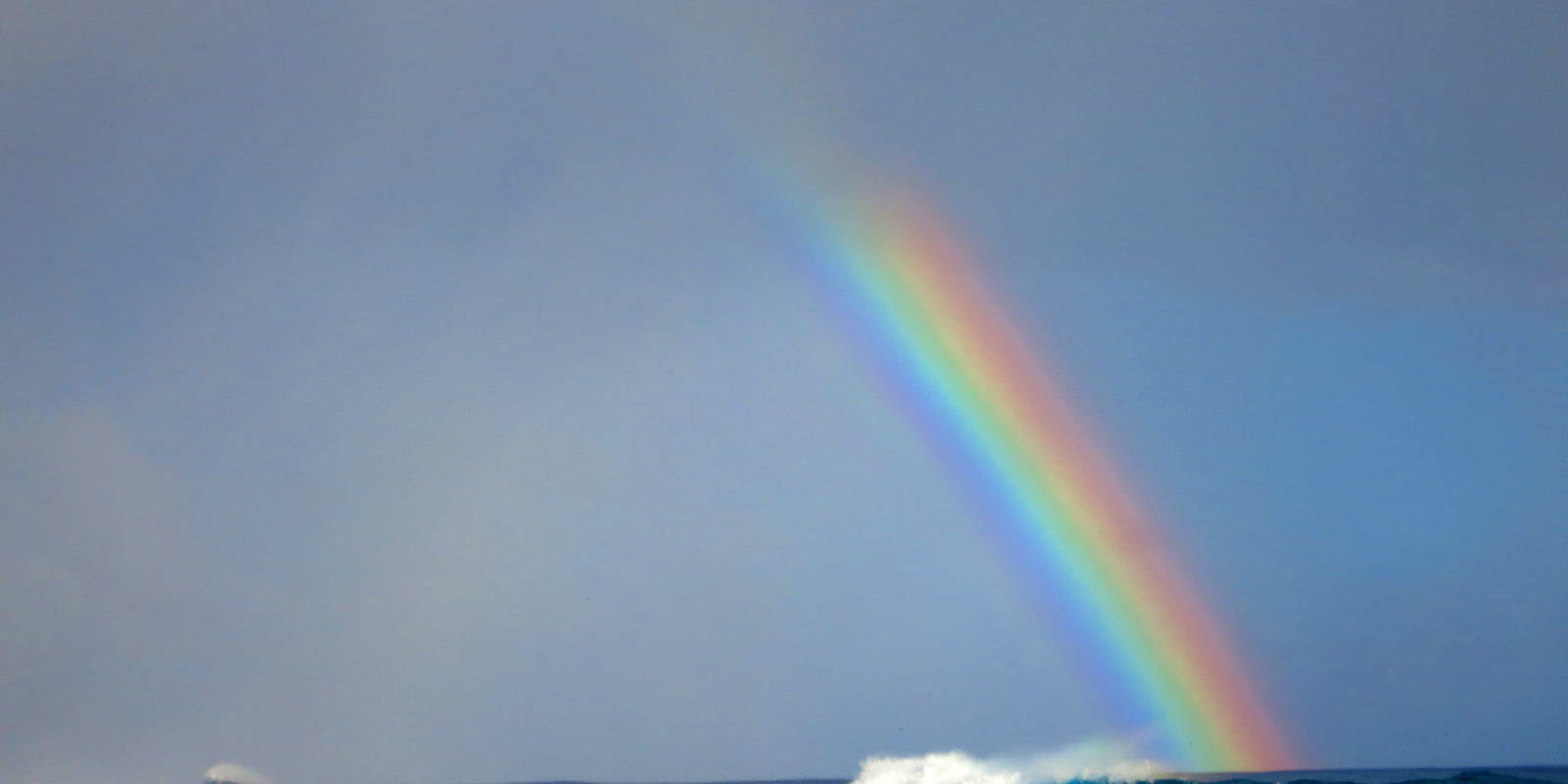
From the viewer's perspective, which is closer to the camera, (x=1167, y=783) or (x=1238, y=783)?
(x=1238, y=783)

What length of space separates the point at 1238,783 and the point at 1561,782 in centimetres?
6897

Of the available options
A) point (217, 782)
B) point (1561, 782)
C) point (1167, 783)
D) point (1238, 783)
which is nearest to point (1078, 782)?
point (1167, 783)

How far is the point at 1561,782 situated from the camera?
13338 centimetres

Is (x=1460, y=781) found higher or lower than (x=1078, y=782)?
lower

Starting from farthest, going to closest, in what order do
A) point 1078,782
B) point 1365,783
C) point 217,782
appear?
1. point 1365,783
2. point 217,782
3. point 1078,782

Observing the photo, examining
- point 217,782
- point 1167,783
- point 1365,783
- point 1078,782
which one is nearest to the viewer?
point 1167,783

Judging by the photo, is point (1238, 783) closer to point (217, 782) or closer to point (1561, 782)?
point (1561, 782)

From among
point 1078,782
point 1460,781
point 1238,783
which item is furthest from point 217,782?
point 1460,781

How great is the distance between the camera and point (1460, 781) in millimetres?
91688

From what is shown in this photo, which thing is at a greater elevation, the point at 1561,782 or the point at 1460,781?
the point at 1561,782

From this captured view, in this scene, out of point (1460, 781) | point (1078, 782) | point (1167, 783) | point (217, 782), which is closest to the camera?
point (1460, 781)

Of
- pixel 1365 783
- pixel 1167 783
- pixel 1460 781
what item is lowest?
pixel 1460 781

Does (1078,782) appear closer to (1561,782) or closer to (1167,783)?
(1167,783)

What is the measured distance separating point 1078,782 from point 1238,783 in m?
35.3
